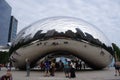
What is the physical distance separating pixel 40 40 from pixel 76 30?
3.38m

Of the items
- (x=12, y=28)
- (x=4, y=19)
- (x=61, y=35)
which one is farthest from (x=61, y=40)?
(x=12, y=28)

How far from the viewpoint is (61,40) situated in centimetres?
2338

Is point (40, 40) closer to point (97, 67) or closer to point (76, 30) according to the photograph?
point (76, 30)

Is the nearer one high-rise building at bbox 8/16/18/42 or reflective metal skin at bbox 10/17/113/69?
reflective metal skin at bbox 10/17/113/69

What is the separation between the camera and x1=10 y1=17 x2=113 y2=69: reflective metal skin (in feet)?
76.0

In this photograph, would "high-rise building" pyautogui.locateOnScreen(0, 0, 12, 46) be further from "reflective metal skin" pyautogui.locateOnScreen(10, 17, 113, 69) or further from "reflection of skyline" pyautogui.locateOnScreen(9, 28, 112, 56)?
"reflection of skyline" pyautogui.locateOnScreen(9, 28, 112, 56)

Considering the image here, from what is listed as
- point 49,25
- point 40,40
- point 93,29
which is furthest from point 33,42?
point 93,29

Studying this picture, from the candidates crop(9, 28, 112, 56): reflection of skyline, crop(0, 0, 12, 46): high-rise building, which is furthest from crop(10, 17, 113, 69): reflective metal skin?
crop(0, 0, 12, 46): high-rise building

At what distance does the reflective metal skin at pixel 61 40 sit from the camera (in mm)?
23172

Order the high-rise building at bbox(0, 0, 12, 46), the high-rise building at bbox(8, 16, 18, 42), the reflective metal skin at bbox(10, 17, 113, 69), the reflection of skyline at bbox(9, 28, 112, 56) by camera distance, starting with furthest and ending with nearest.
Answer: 1. the high-rise building at bbox(8, 16, 18, 42)
2. the high-rise building at bbox(0, 0, 12, 46)
3. the reflective metal skin at bbox(10, 17, 113, 69)
4. the reflection of skyline at bbox(9, 28, 112, 56)

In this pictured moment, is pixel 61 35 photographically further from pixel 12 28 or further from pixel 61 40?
pixel 12 28

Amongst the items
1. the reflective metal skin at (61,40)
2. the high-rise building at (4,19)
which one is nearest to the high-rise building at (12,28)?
the high-rise building at (4,19)

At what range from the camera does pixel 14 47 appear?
2528 centimetres

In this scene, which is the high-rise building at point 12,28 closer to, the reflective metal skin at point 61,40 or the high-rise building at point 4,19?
the high-rise building at point 4,19
